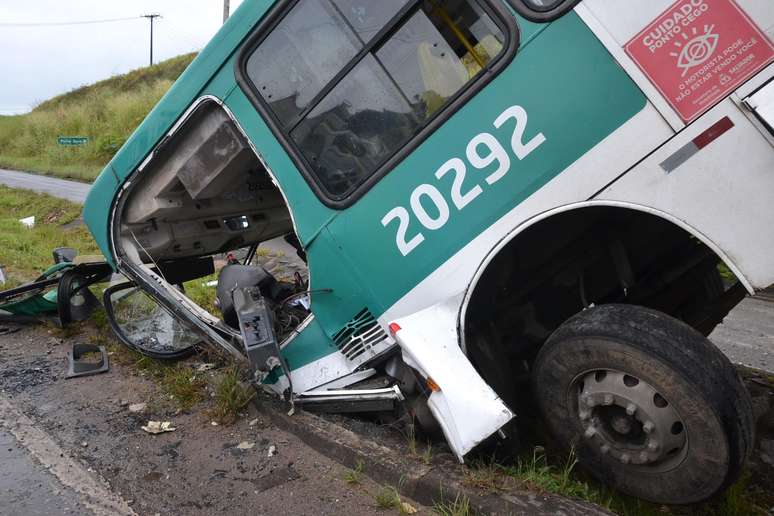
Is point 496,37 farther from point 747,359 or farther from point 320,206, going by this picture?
point 747,359

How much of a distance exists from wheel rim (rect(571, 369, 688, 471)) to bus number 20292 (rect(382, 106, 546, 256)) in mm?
859

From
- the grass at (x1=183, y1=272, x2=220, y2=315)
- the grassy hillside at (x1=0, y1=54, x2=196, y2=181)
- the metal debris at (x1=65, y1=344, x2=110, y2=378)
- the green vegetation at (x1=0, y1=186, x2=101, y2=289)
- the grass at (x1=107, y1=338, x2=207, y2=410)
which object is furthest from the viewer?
the grassy hillside at (x1=0, y1=54, x2=196, y2=181)

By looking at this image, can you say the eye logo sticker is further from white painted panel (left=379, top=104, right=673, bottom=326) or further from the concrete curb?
the concrete curb

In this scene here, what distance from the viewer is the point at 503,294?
3.04 metres

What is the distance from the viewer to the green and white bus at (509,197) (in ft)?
7.08

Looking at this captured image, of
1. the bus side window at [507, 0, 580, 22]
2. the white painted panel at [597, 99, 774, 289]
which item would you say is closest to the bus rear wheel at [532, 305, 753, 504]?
the white painted panel at [597, 99, 774, 289]

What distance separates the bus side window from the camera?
231 cm

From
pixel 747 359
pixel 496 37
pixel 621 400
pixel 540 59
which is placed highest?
pixel 496 37

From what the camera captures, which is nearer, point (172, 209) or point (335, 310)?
point (335, 310)

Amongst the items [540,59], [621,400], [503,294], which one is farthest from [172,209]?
[621,400]

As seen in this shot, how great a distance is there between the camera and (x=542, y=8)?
2369mm

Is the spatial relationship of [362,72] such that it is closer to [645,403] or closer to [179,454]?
[645,403]

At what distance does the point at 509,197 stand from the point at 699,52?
2.74 ft

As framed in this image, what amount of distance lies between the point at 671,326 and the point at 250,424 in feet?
6.90
